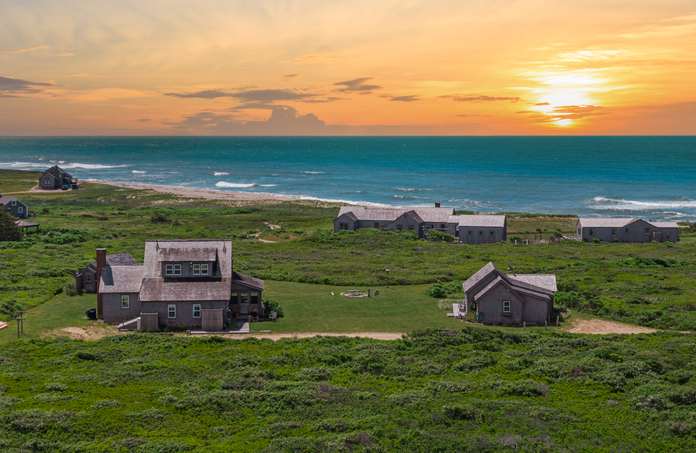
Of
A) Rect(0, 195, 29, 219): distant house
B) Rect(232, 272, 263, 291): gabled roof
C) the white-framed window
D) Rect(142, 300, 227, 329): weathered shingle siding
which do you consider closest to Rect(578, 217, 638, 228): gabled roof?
the white-framed window

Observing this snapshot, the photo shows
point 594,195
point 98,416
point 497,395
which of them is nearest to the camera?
point 98,416

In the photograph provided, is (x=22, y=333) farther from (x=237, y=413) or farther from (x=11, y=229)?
(x=11, y=229)

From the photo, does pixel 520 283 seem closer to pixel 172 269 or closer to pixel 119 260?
pixel 172 269

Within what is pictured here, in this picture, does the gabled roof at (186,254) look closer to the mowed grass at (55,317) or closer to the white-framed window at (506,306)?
the mowed grass at (55,317)

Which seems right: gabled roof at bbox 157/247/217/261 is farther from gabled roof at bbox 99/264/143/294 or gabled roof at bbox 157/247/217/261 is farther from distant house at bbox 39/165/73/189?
distant house at bbox 39/165/73/189

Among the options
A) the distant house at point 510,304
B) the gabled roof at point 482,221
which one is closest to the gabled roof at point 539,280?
the distant house at point 510,304

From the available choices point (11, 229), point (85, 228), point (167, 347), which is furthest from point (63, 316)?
point (85, 228)

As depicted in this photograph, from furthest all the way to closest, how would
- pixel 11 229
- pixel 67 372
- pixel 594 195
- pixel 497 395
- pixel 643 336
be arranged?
pixel 594 195 → pixel 11 229 → pixel 643 336 → pixel 67 372 → pixel 497 395
